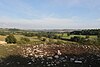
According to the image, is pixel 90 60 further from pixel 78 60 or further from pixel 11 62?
pixel 11 62

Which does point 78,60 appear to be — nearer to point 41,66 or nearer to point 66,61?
point 66,61

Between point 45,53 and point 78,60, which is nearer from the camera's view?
point 78,60

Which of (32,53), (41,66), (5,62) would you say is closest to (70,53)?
(32,53)

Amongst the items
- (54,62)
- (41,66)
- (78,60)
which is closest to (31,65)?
(41,66)

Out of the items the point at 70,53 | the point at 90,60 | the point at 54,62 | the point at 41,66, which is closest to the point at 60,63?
the point at 54,62

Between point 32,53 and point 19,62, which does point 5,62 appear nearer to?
point 19,62

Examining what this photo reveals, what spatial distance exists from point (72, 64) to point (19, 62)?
444cm

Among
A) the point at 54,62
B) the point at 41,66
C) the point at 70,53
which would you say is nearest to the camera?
the point at 41,66

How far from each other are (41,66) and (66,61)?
8.07 ft

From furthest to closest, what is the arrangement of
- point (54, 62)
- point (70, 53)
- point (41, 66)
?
point (70, 53), point (54, 62), point (41, 66)

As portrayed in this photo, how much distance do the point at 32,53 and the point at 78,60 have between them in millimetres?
A: 5213

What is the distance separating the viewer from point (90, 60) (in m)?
15.5

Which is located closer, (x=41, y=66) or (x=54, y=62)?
(x=41, y=66)

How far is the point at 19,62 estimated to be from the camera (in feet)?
50.0
